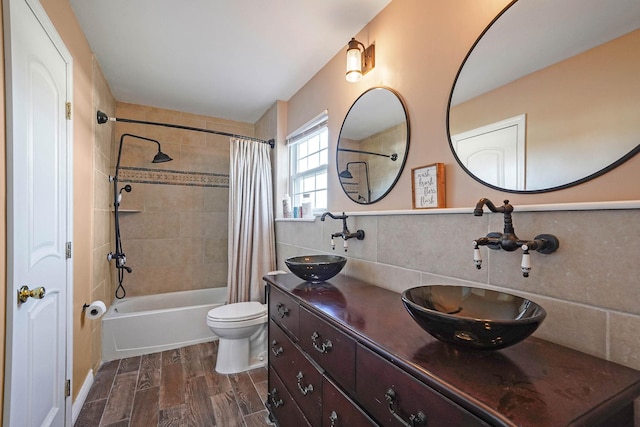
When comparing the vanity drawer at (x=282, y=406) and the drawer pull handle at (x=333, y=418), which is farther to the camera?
the vanity drawer at (x=282, y=406)

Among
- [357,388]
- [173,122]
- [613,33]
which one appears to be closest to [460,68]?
[613,33]

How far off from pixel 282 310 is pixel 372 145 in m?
1.12

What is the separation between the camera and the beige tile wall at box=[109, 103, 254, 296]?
3135mm

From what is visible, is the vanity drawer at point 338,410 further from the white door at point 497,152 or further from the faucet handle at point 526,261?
the white door at point 497,152

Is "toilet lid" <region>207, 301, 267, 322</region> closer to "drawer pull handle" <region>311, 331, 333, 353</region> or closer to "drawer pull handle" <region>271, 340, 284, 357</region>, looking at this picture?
"drawer pull handle" <region>271, 340, 284, 357</region>

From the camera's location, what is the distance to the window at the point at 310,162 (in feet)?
8.15

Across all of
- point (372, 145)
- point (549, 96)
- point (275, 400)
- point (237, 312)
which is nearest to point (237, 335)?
point (237, 312)

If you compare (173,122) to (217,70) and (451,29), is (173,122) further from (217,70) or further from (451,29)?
(451,29)

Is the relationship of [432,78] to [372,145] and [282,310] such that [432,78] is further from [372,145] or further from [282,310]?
[282,310]

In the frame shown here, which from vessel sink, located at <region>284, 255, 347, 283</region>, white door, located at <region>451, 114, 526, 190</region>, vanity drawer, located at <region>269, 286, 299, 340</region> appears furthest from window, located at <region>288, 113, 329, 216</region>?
white door, located at <region>451, 114, 526, 190</region>

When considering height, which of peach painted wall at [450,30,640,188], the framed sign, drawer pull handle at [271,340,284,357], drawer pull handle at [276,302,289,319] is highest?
peach painted wall at [450,30,640,188]

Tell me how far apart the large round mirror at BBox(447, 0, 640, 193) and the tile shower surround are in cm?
15

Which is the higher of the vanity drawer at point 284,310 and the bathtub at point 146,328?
the vanity drawer at point 284,310

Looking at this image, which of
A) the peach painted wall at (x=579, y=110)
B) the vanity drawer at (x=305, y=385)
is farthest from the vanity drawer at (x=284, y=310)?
the peach painted wall at (x=579, y=110)
